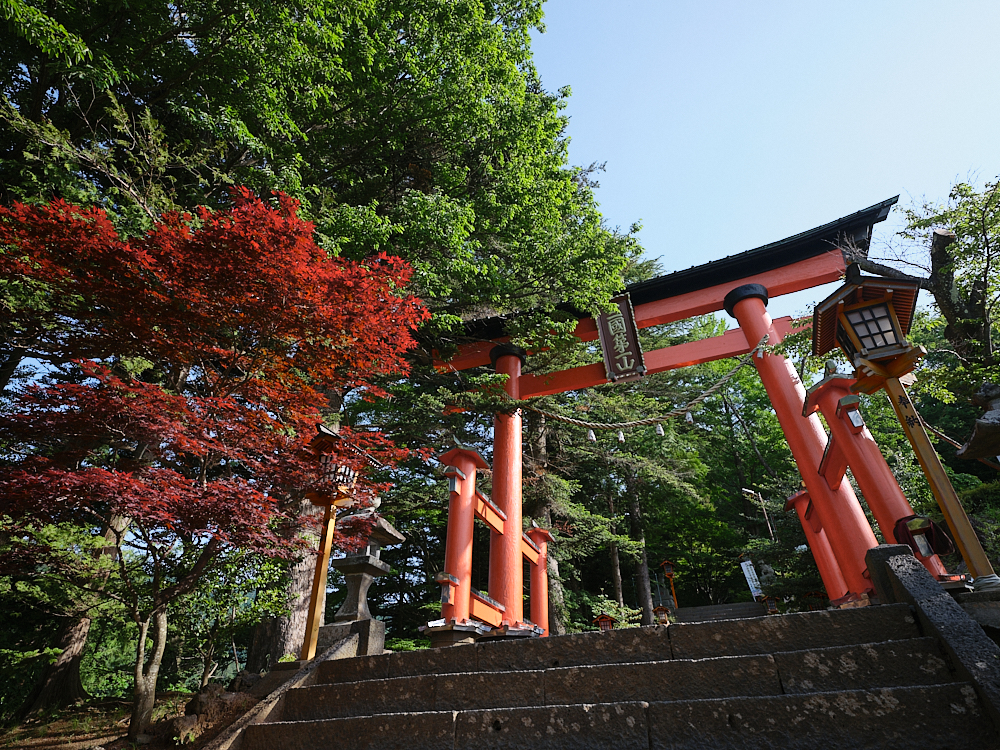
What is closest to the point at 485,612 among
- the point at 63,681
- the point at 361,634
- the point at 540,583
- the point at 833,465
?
the point at 361,634

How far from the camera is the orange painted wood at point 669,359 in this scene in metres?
8.10

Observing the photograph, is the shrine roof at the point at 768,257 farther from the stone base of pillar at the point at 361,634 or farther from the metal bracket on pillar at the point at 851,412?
the stone base of pillar at the point at 361,634

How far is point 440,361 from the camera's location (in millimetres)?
8398

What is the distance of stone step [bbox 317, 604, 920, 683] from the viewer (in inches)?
112

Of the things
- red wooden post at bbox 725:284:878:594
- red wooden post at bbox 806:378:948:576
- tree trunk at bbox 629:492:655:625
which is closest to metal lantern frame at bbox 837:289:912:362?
red wooden post at bbox 806:378:948:576

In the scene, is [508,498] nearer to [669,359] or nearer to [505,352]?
[505,352]

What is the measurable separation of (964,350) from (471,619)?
6.42m

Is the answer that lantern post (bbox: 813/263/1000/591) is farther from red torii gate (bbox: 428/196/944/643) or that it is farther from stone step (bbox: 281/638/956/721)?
red torii gate (bbox: 428/196/944/643)

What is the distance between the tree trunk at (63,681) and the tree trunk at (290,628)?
326 centimetres

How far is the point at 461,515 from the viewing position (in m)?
6.51

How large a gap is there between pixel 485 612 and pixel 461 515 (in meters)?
1.22

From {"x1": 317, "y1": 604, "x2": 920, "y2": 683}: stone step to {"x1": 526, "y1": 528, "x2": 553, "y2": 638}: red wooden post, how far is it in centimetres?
550

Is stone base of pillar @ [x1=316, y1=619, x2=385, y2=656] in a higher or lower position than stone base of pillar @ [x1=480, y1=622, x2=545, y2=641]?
lower

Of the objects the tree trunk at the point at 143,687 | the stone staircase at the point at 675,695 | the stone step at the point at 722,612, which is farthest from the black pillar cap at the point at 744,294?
the stone step at the point at 722,612
